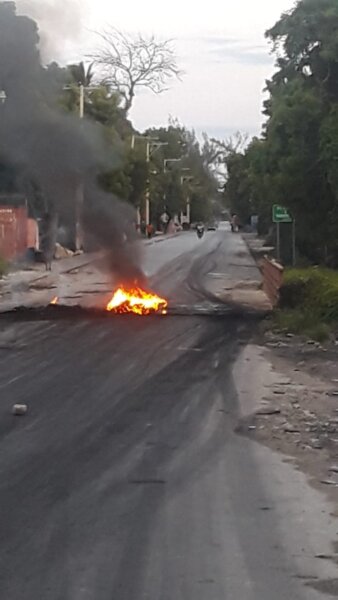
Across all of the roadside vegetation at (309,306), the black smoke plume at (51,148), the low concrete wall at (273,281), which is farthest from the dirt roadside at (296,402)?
the low concrete wall at (273,281)

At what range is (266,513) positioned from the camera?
29.0 ft

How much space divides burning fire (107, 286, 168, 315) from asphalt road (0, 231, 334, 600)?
8.97 m

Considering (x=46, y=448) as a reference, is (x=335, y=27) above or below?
above

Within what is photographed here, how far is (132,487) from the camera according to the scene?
9664 millimetres

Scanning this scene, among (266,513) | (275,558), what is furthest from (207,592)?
(266,513)

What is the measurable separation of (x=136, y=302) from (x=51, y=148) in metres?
5.54

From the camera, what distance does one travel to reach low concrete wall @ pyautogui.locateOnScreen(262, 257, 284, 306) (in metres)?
29.6

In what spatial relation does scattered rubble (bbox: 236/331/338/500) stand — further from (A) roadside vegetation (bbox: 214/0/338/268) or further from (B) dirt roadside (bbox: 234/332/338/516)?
(A) roadside vegetation (bbox: 214/0/338/268)

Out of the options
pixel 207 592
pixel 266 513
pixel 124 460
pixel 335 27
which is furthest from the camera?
pixel 335 27

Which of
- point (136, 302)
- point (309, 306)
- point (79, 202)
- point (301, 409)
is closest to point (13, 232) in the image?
point (136, 302)

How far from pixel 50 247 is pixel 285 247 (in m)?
9.93

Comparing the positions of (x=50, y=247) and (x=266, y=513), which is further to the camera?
(x=50, y=247)

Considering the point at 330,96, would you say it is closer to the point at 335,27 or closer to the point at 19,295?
the point at 335,27

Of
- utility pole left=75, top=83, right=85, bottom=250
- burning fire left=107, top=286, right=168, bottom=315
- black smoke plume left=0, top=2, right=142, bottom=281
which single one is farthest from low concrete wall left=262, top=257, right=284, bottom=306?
utility pole left=75, top=83, right=85, bottom=250
